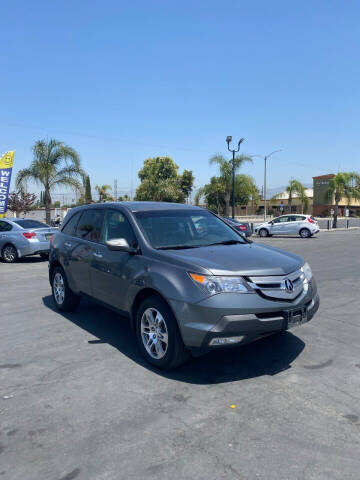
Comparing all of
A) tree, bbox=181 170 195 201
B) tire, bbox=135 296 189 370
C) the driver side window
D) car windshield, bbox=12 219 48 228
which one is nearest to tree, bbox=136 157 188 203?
tree, bbox=181 170 195 201

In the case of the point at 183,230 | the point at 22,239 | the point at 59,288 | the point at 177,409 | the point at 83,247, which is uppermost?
the point at 183,230

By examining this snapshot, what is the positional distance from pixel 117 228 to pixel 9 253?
9.06m

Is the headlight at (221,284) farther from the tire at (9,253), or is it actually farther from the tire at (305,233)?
the tire at (305,233)

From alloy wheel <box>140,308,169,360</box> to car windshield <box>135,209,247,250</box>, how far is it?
773 mm

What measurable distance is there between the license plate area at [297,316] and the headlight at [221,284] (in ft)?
1.61

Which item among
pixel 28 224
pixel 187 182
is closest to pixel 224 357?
pixel 28 224

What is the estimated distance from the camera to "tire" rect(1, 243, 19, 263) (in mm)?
12797

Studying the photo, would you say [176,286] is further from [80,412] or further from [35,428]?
[35,428]

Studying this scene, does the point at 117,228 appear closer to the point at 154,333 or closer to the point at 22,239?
the point at 154,333

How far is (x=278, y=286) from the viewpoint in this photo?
3.90m

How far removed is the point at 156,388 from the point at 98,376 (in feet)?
2.21

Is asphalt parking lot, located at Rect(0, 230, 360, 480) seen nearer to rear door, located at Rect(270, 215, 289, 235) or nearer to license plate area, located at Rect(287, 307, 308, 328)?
license plate area, located at Rect(287, 307, 308, 328)

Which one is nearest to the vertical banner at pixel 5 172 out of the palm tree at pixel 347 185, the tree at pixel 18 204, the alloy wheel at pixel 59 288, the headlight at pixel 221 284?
the alloy wheel at pixel 59 288

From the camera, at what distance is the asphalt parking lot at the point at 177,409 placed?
8.61ft
